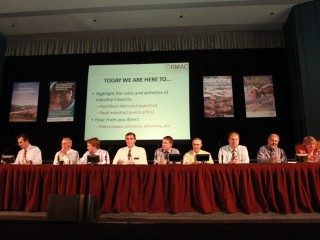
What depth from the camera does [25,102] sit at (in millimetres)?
6980

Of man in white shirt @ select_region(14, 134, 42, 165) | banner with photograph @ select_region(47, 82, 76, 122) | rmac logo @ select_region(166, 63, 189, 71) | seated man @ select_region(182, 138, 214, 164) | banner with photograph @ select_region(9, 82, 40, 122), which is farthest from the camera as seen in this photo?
banner with photograph @ select_region(9, 82, 40, 122)

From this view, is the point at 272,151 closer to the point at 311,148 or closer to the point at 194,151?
the point at 311,148

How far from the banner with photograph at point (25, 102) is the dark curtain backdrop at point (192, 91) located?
126 mm

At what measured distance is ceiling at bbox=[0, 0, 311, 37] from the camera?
5.86m

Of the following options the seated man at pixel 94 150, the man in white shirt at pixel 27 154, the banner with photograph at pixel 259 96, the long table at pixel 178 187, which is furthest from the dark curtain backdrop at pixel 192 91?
the long table at pixel 178 187

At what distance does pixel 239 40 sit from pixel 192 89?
5.39 feet

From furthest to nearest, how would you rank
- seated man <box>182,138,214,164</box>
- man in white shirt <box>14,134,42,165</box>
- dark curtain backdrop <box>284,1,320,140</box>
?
dark curtain backdrop <box>284,1,320,140</box>, man in white shirt <box>14,134,42,165</box>, seated man <box>182,138,214,164</box>

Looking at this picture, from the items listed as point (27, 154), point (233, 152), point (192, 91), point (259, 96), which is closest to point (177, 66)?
point (192, 91)

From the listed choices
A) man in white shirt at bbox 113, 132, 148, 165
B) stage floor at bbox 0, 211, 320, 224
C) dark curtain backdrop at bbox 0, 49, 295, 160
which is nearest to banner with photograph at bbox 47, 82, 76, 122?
dark curtain backdrop at bbox 0, 49, 295, 160

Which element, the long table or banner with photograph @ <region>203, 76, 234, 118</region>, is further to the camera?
banner with photograph @ <region>203, 76, 234, 118</region>

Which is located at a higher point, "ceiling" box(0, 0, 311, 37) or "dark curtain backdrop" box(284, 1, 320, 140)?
"ceiling" box(0, 0, 311, 37)

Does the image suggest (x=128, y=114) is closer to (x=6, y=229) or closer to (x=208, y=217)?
(x=208, y=217)

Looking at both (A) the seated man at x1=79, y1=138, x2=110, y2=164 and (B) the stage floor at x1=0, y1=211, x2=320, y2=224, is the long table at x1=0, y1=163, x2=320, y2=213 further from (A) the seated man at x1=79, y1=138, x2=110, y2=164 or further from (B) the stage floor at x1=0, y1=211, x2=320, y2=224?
(A) the seated man at x1=79, y1=138, x2=110, y2=164

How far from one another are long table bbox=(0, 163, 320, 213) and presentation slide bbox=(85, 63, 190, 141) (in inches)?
119
